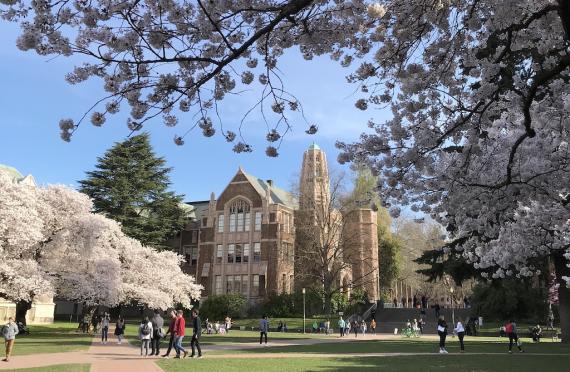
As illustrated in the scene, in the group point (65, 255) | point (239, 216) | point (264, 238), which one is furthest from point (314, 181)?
point (65, 255)

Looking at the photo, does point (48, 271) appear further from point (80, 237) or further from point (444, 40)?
→ point (444, 40)

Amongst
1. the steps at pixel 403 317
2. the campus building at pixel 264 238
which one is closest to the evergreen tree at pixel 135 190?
the campus building at pixel 264 238

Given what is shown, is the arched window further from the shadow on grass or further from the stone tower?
the shadow on grass

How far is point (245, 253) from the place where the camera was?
56.1m

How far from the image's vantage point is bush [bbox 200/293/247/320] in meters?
49.4

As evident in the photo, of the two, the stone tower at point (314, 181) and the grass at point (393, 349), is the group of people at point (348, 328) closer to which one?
the grass at point (393, 349)

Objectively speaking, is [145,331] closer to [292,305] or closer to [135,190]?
[292,305]

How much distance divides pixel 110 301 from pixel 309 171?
29.1 meters

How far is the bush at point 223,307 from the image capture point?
49375 mm

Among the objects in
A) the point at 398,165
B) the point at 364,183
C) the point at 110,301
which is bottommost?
the point at 110,301

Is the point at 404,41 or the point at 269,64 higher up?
the point at 404,41

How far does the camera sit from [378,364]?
1533 cm

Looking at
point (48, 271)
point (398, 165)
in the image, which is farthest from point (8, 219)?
point (398, 165)

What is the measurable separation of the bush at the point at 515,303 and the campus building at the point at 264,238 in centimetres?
1254
